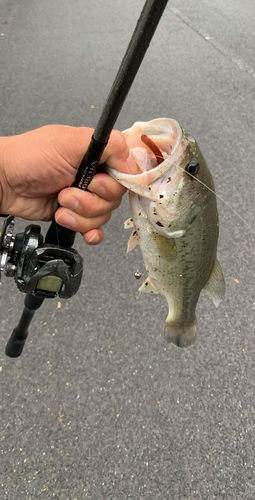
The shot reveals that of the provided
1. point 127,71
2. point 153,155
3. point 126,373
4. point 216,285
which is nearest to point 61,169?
point 153,155

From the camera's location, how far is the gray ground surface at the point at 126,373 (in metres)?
1.43

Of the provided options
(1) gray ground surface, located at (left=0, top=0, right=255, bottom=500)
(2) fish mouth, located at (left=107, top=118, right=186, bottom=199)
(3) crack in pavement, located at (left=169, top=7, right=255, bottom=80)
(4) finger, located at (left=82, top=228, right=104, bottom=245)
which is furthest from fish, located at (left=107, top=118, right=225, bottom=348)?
(3) crack in pavement, located at (left=169, top=7, right=255, bottom=80)

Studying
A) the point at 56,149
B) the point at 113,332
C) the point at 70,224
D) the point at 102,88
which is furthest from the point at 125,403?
the point at 102,88

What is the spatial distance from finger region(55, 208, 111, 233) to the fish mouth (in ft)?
0.54

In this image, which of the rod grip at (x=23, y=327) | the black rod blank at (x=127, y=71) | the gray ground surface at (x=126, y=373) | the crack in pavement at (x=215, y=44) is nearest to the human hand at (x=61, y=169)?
the black rod blank at (x=127, y=71)

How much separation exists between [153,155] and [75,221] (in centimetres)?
27

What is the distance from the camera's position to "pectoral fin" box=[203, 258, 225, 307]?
3.43ft

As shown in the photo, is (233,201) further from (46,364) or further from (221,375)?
(46,364)

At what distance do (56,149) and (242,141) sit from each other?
2.44m

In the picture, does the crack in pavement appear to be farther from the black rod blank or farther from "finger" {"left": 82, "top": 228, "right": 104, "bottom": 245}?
the black rod blank

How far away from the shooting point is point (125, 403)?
5.25 feet

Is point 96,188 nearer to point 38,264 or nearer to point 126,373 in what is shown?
point 38,264

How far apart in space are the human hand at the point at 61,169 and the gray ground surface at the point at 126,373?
3.21 ft

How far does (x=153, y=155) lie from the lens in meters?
0.83
